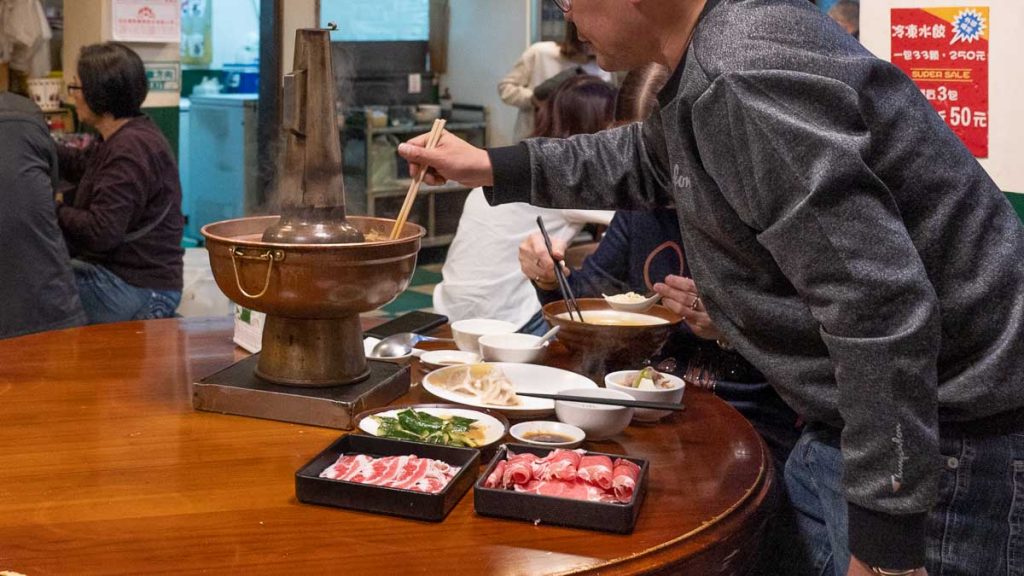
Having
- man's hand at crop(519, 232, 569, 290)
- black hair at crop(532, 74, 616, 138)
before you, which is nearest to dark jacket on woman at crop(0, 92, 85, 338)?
black hair at crop(532, 74, 616, 138)

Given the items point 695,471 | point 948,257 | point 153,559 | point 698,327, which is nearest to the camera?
point 153,559

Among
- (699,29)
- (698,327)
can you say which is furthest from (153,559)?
(698,327)

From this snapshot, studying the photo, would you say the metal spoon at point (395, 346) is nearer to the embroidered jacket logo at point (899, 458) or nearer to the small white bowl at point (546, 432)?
the small white bowl at point (546, 432)

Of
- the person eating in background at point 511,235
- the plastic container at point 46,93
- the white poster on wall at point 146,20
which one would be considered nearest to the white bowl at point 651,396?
the person eating in background at point 511,235

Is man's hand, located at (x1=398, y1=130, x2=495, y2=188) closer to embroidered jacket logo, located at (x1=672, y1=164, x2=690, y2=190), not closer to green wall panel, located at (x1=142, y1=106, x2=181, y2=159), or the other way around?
embroidered jacket logo, located at (x1=672, y1=164, x2=690, y2=190)

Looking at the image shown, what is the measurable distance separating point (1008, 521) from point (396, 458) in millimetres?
948

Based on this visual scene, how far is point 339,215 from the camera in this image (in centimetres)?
209

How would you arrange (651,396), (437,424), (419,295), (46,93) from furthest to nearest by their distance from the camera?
(419,295) → (46,93) → (651,396) → (437,424)

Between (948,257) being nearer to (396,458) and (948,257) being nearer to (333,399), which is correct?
(396,458)

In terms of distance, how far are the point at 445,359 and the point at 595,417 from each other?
2.01 feet

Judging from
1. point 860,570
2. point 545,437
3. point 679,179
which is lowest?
point 860,570

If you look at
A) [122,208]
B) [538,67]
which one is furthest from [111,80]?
[538,67]

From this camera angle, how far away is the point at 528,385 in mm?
2252

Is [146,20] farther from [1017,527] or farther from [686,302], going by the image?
[1017,527]
